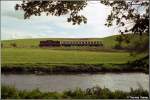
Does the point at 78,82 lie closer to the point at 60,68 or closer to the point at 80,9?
the point at 60,68

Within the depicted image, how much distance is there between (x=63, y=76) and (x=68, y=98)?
8.51 meters

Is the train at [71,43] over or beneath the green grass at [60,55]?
over

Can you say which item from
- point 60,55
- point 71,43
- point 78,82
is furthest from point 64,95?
point 78,82

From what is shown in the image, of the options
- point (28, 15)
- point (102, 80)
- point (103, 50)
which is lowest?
point (102, 80)

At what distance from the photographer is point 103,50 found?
8.98 m


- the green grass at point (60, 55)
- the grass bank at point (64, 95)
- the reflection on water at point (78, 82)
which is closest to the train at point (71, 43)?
the green grass at point (60, 55)

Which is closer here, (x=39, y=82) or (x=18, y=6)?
(x=18, y=6)

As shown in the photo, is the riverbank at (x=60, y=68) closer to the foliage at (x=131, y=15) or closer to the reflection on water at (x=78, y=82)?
the reflection on water at (x=78, y=82)

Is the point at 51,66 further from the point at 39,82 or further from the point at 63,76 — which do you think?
the point at 39,82

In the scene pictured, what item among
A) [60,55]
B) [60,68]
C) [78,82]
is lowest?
[78,82]

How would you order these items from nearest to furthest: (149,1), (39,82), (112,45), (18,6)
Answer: (149,1) → (18,6) → (112,45) → (39,82)

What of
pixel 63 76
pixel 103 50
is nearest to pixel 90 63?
pixel 63 76

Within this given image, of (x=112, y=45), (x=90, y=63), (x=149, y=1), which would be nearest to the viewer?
(x=149, y=1)

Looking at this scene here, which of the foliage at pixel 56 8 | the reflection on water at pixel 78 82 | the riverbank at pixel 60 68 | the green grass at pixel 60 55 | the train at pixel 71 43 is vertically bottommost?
the reflection on water at pixel 78 82
